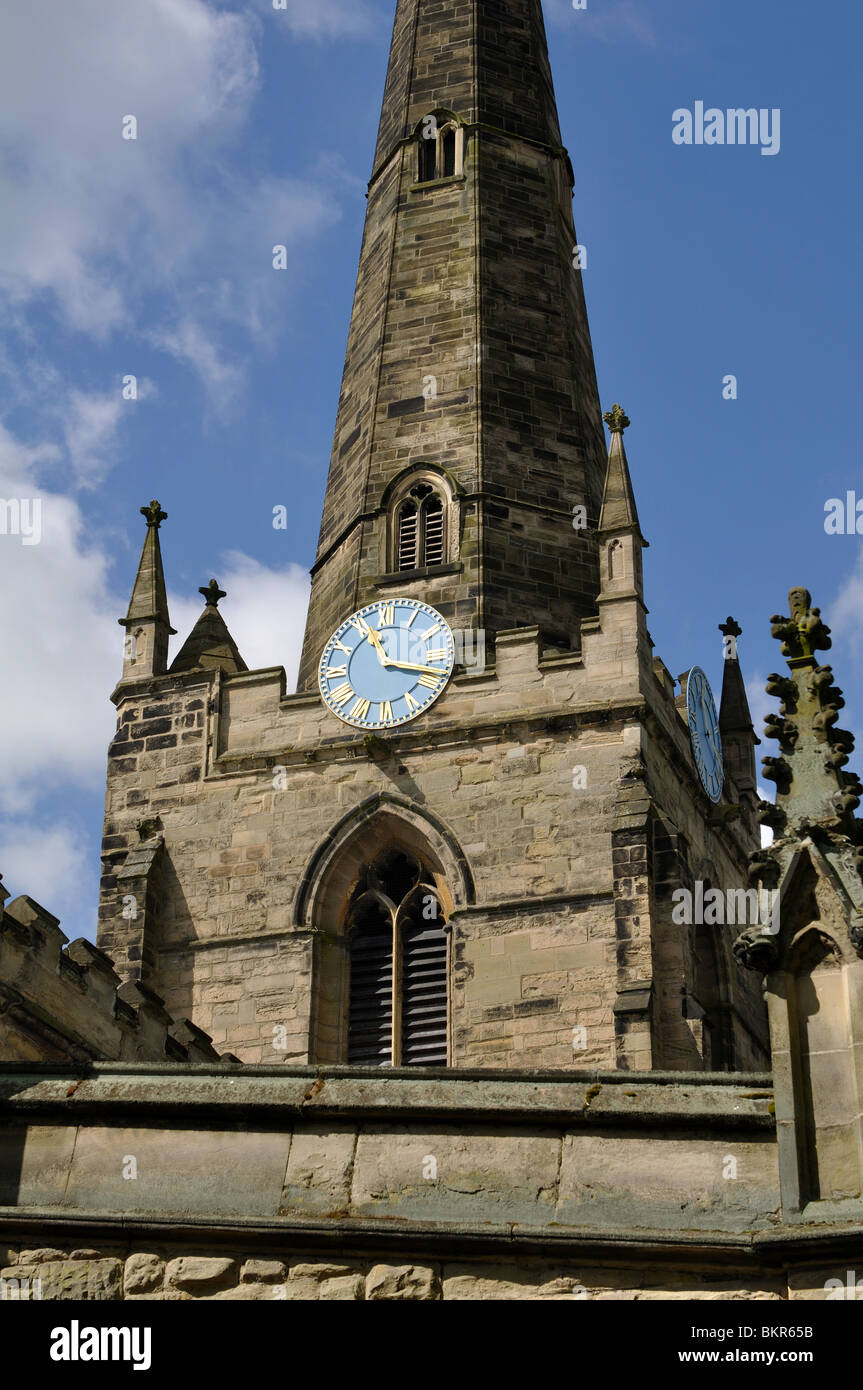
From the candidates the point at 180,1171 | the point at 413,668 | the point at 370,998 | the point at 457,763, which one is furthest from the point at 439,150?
the point at 180,1171

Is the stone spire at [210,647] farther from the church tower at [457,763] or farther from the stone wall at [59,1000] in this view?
the stone wall at [59,1000]

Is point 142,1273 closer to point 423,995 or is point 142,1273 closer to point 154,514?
point 423,995

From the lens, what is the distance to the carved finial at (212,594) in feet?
96.3

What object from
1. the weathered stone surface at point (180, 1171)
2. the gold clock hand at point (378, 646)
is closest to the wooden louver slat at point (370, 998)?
the gold clock hand at point (378, 646)

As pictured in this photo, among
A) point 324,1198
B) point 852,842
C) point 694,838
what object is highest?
point 694,838

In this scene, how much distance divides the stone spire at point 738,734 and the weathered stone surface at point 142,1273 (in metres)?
21.8

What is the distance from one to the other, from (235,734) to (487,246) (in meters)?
7.27

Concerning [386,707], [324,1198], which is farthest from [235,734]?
[324,1198]

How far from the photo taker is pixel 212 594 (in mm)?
29438

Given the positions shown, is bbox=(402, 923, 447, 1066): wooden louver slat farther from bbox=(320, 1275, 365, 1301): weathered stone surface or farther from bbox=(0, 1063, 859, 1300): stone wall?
bbox=(320, 1275, 365, 1301): weathered stone surface
